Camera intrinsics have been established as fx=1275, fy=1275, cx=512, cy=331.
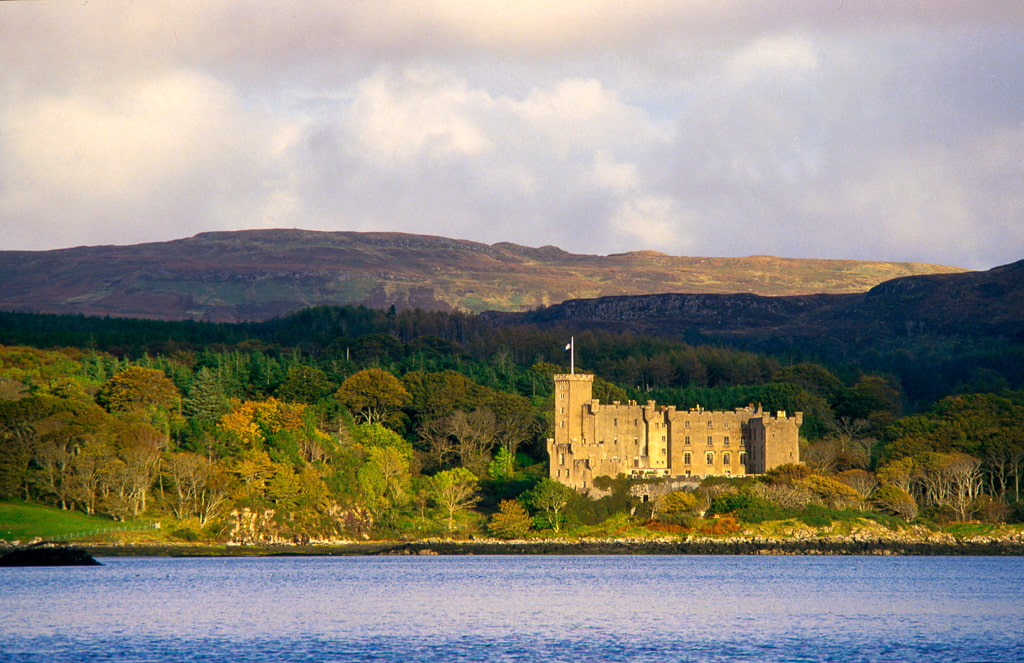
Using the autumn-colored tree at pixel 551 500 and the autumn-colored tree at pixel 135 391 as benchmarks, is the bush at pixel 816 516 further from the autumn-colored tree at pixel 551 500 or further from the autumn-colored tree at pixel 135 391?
the autumn-colored tree at pixel 135 391

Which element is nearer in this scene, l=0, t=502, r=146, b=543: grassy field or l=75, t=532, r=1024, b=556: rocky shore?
l=0, t=502, r=146, b=543: grassy field

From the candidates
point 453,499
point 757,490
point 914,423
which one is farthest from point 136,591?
point 914,423

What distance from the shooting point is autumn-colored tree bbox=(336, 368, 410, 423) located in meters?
113

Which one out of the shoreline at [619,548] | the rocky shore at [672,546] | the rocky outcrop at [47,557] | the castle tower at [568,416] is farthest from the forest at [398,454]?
the rocky outcrop at [47,557]

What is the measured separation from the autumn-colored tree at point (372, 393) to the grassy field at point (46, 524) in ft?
90.1

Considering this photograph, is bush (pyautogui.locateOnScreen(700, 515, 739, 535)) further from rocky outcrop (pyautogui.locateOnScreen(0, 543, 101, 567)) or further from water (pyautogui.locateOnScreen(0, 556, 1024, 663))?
rocky outcrop (pyautogui.locateOnScreen(0, 543, 101, 567))

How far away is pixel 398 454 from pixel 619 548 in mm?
20885

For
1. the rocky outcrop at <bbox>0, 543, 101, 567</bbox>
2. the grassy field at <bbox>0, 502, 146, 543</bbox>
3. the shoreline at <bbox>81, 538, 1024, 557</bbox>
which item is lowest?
the shoreline at <bbox>81, 538, 1024, 557</bbox>

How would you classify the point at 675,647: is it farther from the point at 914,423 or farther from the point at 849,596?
the point at 914,423

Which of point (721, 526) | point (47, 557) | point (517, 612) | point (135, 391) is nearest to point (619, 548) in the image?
point (721, 526)

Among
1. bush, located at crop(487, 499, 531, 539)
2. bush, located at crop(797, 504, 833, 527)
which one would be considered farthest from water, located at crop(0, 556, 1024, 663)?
bush, located at crop(487, 499, 531, 539)

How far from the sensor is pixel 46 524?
281ft

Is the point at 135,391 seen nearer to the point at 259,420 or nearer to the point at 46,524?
the point at 259,420

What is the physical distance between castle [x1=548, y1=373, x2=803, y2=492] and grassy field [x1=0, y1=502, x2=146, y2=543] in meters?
34.0
